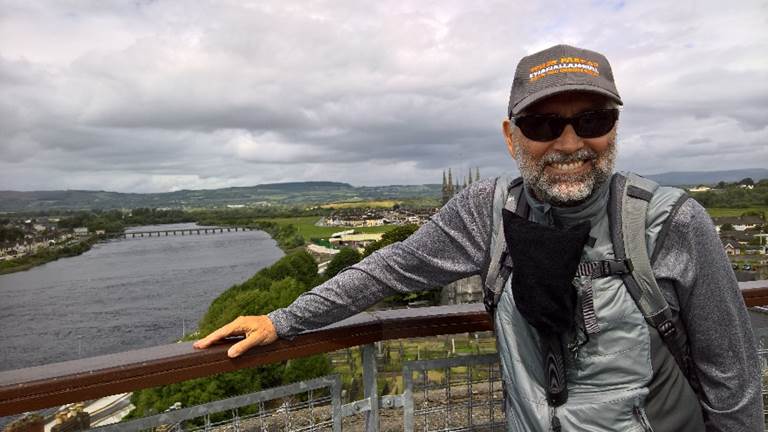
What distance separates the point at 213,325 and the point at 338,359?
3125 cm

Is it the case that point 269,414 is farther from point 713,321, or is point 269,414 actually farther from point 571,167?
point 713,321

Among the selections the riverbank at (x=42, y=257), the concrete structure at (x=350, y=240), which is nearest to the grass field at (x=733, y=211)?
the concrete structure at (x=350, y=240)

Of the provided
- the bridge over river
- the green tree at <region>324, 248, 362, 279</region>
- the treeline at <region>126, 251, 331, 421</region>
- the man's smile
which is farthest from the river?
the bridge over river

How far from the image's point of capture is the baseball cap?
1563 mm

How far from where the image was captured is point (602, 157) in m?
1.66

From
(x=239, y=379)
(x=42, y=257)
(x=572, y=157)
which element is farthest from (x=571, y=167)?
(x=42, y=257)

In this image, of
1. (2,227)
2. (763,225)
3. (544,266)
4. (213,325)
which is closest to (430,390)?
(544,266)

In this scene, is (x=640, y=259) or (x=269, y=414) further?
(x=269, y=414)

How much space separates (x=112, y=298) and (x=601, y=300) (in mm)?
77871

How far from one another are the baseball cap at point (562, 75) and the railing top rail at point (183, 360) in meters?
1.00

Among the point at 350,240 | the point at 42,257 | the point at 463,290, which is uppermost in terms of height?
the point at 463,290

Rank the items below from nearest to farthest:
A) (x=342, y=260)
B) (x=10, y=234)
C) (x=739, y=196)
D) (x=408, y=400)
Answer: (x=408, y=400), (x=342, y=260), (x=739, y=196), (x=10, y=234)

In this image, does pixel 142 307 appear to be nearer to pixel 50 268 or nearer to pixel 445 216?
pixel 50 268

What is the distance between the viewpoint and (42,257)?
113 m
